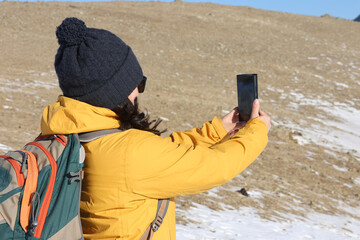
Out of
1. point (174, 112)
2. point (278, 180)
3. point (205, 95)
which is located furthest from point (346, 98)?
point (278, 180)

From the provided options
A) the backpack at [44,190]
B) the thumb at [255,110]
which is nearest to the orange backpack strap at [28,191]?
the backpack at [44,190]

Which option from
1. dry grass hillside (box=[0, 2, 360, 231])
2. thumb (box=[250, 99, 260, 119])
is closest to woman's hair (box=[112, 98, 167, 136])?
thumb (box=[250, 99, 260, 119])

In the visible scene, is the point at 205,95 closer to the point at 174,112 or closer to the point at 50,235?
the point at 174,112

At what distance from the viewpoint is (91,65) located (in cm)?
186

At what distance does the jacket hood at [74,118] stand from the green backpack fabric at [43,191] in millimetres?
49

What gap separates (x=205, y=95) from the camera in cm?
1457

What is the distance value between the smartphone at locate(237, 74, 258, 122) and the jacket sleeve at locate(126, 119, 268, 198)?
620mm

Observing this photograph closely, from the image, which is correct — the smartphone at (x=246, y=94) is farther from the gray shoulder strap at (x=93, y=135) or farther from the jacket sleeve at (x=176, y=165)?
the gray shoulder strap at (x=93, y=135)

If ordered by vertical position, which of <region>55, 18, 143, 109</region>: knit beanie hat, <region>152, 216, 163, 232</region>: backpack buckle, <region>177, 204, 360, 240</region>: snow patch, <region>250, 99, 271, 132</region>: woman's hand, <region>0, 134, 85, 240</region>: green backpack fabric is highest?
<region>55, 18, 143, 109</region>: knit beanie hat

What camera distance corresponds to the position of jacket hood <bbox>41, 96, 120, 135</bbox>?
69.4 inches

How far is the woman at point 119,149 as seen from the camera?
173cm

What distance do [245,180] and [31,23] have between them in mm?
14351

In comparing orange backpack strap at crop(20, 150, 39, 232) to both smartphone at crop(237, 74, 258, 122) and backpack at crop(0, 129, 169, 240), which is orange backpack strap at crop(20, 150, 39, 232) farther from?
smartphone at crop(237, 74, 258, 122)

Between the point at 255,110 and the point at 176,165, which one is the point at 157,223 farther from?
the point at 255,110
